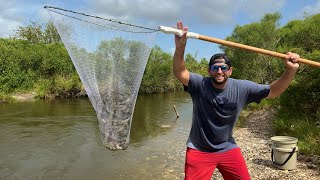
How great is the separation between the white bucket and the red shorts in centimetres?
480

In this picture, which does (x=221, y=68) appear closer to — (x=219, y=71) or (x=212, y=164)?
(x=219, y=71)

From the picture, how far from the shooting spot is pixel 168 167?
10.7 m

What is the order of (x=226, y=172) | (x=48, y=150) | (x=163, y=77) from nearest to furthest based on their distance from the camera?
(x=226, y=172), (x=48, y=150), (x=163, y=77)

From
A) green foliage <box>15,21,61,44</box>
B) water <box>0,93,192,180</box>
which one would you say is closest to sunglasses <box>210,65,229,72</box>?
water <box>0,93,192,180</box>

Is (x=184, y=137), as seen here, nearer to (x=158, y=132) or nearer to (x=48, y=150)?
(x=158, y=132)

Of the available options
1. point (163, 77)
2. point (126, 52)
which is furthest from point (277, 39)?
point (126, 52)

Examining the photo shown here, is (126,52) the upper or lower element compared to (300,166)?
upper

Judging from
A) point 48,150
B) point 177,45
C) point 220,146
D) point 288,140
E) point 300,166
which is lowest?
point 48,150

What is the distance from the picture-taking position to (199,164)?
13.0 ft

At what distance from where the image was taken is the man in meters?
3.96

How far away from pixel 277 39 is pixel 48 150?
24.1m

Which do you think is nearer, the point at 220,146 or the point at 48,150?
the point at 220,146

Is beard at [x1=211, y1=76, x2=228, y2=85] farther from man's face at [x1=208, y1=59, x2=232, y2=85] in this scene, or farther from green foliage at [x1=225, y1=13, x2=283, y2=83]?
green foliage at [x1=225, y1=13, x2=283, y2=83]

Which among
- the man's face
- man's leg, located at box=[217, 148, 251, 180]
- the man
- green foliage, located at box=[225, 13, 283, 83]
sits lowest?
man's leg, located at box=[217, 148, 251, 180]
